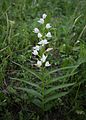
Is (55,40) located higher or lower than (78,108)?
higher

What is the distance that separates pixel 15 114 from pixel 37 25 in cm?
103

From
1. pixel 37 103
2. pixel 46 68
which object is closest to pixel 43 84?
pixel 37 103

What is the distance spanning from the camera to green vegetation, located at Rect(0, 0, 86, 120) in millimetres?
1965

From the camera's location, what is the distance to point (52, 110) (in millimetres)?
2021

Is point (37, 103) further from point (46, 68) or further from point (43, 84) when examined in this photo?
point (46, 68)

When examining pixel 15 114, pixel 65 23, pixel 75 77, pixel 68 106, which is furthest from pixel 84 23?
pixel 15 114

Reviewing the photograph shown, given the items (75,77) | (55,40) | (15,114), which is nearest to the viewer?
(15,114)

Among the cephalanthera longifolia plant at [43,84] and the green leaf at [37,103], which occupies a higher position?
the cephalanthera longifolia plant at [43,84]

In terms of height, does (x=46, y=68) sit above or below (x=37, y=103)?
above

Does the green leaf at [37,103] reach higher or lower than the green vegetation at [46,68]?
lower

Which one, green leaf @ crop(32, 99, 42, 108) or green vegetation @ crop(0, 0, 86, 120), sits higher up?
green vegetation @ crop(0, 0, 86, 120)

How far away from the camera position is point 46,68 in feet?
7.70

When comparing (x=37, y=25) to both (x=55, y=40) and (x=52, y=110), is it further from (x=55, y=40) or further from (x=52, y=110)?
(x=52, y=110)

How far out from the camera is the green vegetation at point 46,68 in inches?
77.4
